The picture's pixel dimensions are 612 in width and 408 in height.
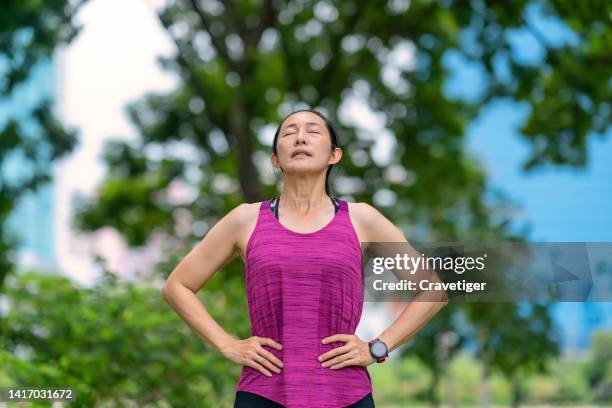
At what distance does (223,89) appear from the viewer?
15.0 metres

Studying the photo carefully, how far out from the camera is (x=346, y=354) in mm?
2842

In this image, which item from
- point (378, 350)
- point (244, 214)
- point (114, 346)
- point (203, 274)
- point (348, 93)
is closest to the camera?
point (378, 350)

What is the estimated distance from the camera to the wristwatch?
2.95 metres

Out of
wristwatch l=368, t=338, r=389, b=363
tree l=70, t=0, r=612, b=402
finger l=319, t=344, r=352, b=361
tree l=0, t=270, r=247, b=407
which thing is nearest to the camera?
finger l=319, t=344, r=352, b=361

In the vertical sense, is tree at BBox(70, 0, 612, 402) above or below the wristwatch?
above

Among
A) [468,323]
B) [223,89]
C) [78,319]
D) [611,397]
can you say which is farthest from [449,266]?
[468,323]

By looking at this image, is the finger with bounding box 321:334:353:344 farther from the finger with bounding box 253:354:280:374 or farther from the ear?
the ear

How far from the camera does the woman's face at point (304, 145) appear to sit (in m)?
3.04

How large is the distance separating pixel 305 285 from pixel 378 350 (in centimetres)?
A: 34

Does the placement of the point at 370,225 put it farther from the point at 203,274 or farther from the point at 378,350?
the point at 203,274

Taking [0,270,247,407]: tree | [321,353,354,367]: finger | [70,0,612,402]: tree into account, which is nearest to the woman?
[321,353,354,367]: finger

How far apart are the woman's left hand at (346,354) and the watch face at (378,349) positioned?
0.05 meters

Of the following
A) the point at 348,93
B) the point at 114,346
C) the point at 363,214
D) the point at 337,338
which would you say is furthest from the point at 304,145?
A: the point at 348,93

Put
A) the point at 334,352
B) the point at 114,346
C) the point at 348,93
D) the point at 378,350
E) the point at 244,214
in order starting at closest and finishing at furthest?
the point at 334,352
the point at 378,350
the point at 244,214
the point at 114,346
the point at 348,93
